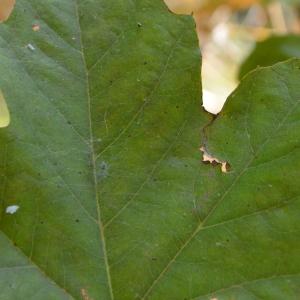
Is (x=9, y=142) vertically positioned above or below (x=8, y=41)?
below

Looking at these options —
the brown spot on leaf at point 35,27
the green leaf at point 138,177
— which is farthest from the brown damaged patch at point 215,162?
the brown spot on leaf at point 35,27

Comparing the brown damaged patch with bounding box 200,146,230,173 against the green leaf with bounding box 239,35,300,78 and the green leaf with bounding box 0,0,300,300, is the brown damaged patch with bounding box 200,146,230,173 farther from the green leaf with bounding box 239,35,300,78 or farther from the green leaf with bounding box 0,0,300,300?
the green leaf with bounding box 239,35,300,78

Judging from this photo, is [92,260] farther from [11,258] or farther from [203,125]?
[203,125]

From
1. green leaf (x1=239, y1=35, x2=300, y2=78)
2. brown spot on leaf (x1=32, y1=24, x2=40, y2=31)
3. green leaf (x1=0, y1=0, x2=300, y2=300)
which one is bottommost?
green leaf (x1=239, y1=35, x2=300, y2=78)

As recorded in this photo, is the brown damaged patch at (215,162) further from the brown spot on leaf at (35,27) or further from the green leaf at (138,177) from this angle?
the brown spot on leaf at (35,27)

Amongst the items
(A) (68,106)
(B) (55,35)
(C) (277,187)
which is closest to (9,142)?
(A) (68,106)

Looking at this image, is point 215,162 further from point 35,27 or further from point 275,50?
point 275,50

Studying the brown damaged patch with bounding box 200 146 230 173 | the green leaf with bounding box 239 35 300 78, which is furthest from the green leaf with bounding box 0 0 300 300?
the green leaf with bounding box 239 35 300 78
